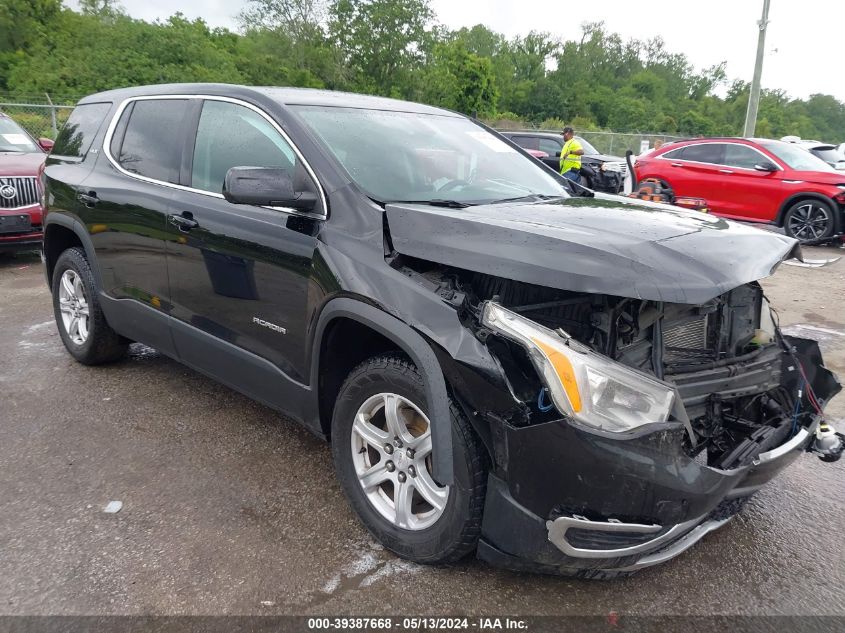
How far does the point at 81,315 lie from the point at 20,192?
4329mm

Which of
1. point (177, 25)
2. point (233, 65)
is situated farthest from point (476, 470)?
point (177, 25)

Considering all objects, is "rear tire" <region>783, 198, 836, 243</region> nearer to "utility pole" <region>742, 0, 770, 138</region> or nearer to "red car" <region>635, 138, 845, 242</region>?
"red car" <region>635, 138, 845, 242</region>

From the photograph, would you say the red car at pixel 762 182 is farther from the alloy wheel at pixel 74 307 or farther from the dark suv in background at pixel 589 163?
the alloy wheel at pixel 74 307

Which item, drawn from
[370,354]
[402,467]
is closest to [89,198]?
[370,354]

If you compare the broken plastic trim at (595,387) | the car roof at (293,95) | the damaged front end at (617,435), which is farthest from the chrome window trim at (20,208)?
the broken plastic trim at (595,387)

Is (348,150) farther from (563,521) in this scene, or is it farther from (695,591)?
(695,591)

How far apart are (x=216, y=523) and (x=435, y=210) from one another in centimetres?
163

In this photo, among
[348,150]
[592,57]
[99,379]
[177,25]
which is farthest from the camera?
[592,57]

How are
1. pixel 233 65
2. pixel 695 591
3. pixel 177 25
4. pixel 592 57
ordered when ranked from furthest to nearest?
pixel 592 57 < pixel 177 25 < pixel 233 65 < pixel 695 591

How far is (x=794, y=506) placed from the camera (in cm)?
313

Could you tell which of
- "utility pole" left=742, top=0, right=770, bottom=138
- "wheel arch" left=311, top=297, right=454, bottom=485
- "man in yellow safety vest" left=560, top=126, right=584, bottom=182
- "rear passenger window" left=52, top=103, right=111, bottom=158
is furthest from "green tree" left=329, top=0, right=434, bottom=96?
"wheel arch" left=311, top=297, right=454, bottom=485

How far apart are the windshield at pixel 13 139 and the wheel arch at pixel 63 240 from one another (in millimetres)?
4828

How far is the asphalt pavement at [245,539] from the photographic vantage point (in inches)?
96.4

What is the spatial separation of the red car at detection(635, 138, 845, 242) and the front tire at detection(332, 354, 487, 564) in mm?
10007
